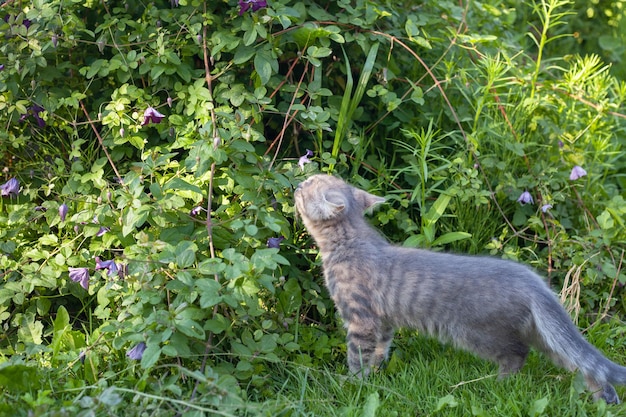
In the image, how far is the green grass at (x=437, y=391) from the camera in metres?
3.56

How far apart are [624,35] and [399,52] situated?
373 centimetres

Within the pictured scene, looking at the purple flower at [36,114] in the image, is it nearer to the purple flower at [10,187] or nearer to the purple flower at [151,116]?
the purple flower at [10,187]

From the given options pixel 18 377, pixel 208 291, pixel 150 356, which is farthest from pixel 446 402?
pixel 18 377

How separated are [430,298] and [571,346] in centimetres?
74

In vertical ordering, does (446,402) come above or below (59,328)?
above

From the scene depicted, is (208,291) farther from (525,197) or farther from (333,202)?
(525,197)

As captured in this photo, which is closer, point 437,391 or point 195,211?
point 437,391

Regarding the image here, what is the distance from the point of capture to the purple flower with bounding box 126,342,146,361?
11.6ft

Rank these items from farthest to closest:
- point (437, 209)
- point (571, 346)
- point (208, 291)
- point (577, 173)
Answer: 1. point (577, 173)
2. point (437, 209)
3. point (571, 346)
4. point (208, 291)

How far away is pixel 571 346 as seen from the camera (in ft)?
12.2

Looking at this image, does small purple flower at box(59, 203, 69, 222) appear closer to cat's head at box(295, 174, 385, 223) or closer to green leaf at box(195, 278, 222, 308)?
green leaf at box(195, 278, 222, 308)

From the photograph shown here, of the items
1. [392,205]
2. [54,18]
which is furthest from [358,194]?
[54,18]

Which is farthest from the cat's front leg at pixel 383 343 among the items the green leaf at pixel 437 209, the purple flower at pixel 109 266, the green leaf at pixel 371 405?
the purple flower at pixel 109 266

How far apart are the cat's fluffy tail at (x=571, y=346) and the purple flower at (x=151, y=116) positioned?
2313mm
